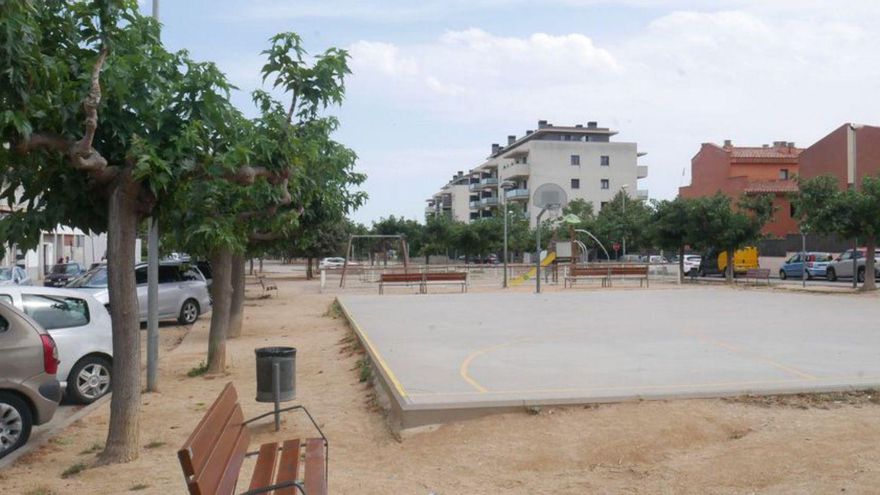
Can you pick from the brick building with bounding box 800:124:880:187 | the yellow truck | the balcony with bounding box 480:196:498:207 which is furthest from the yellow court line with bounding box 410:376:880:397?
the balcony with bounding box 480:196:498:207

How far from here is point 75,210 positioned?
752cm

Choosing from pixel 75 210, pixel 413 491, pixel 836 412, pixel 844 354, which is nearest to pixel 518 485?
pixel 413 491

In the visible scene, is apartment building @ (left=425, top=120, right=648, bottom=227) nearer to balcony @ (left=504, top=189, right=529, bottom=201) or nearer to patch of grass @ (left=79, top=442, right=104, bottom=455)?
balcony @ (left=504, top=189, right=529, bottom=201)

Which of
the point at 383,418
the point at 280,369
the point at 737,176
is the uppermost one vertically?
the point at 737,176

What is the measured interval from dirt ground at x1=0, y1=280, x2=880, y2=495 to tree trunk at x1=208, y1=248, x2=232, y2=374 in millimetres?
2840

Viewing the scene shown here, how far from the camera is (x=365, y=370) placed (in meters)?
12.1

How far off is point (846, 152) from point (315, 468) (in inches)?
2285

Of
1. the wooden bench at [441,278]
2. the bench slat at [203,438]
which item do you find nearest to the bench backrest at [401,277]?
the wooden bench at [441,278]

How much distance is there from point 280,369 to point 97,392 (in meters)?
3.12

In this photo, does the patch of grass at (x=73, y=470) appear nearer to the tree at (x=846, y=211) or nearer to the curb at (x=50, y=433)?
the curb at (x=50, y=433)

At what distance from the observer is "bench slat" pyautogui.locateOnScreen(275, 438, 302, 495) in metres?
4.82

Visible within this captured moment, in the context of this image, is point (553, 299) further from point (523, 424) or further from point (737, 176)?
point (737, 176)

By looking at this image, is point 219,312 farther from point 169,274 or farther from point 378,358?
point 169,274

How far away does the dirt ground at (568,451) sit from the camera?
6.20 meters
